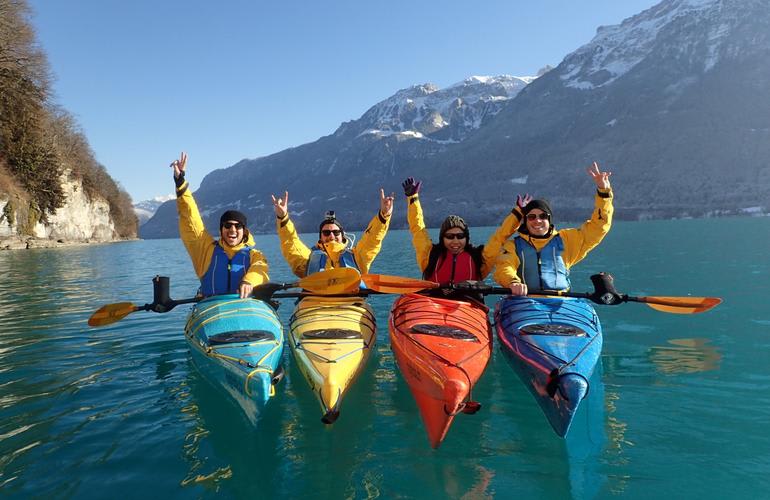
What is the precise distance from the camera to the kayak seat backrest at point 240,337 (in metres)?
5.34

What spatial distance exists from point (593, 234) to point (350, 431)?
4825 mm

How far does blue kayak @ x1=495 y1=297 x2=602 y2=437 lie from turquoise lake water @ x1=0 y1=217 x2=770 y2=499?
0.47m

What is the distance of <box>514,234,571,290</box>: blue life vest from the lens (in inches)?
264

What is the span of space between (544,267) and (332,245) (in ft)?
11.4

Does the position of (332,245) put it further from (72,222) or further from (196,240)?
(72,222)

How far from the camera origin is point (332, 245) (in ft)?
24.7

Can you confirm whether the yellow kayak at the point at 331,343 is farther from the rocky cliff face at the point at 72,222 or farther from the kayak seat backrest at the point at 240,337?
the rocky cliff face at the point at 72,222

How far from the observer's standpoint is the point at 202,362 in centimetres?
554

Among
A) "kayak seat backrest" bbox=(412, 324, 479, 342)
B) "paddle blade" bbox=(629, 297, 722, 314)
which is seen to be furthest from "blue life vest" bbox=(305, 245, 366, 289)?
"paddle blade" bbox=(629, 297, 722, 314)

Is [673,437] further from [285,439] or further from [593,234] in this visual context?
[285,439]

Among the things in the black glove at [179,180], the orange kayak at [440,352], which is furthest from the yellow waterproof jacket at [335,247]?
the black glove at [179,180]

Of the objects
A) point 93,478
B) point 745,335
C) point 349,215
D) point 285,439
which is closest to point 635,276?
point 745,335

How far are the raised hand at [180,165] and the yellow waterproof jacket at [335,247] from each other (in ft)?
6.18

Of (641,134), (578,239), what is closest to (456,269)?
(578,239)
